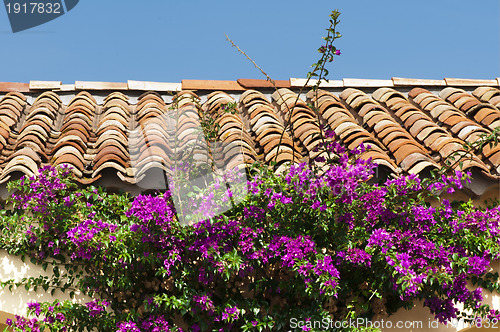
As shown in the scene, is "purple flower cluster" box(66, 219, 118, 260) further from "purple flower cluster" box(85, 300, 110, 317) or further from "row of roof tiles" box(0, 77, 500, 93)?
"row of roof tiles" box(0, 77, 500, 93)

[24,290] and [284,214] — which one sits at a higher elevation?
[284,214]

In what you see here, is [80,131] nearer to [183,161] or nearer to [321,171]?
[183,161]

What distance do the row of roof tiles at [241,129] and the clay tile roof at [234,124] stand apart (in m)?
0.01

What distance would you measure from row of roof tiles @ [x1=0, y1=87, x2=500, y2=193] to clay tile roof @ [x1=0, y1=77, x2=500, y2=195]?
0.01 m

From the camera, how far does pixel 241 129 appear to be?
17.7 feet

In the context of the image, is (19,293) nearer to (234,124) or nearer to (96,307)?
(96,307)

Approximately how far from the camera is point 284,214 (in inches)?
168

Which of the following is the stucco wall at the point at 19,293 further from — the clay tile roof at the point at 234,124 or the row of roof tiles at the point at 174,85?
the row of roof tiles at the point at 174,85

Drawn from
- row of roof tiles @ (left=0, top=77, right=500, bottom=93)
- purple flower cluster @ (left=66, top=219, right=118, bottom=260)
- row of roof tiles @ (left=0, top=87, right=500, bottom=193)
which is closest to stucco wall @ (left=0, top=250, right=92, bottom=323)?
purple flower cluster @ (left=66, top=219, right=118, bottom=260)

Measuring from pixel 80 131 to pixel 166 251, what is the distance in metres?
1.78

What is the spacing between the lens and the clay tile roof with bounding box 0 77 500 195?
479 centimetres

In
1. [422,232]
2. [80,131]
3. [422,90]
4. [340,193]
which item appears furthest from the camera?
[422,90]

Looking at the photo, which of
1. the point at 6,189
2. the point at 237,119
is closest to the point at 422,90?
the point at 237,119

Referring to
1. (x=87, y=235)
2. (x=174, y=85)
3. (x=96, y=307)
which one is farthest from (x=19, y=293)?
(x=174, y=85)
